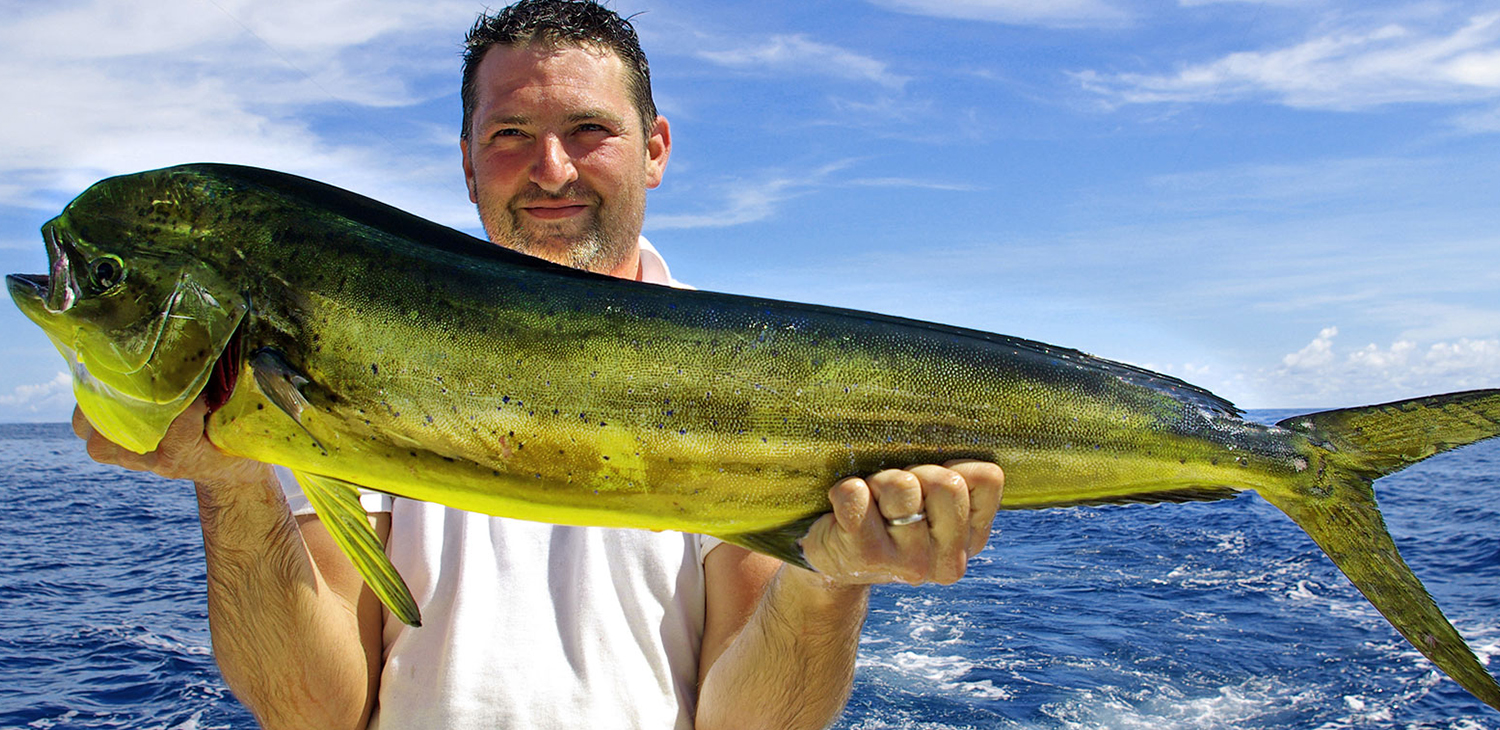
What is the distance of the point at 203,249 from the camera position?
6.47ft

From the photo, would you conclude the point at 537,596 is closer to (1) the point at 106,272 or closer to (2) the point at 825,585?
(2) the point at 825,585

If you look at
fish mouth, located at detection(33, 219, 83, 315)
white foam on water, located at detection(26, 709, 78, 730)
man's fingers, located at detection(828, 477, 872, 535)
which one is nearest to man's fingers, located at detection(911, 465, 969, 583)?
man's fingers, located at detection(828, 477, 872, 535)

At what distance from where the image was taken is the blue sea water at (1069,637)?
8.00 m

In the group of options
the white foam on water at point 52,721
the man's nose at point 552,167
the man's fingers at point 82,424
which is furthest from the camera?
the white foam on water at point 52,721

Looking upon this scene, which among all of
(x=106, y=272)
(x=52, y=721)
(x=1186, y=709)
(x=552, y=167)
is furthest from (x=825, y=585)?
(x=52, y=721)

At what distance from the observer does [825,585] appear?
2.39 meters

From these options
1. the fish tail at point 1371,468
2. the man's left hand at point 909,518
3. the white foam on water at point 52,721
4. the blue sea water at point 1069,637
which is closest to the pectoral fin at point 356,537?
the man's left hand at point 909,518

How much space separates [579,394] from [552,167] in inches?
54.2

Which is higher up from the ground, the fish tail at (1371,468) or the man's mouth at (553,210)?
the man's mouth at (553,210)

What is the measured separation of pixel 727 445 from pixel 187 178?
1.37m

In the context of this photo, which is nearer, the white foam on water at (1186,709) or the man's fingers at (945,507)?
the man's fingers at (945,507)

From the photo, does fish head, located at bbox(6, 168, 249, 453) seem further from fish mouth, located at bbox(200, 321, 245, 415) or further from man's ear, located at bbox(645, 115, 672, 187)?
man's ear, located at bbox(645, 115, 672, 187)

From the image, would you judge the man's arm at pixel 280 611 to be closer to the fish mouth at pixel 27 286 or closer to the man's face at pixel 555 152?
the fish mouth at pixel 27 286

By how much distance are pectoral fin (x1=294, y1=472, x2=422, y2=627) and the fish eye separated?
1.88 feet
